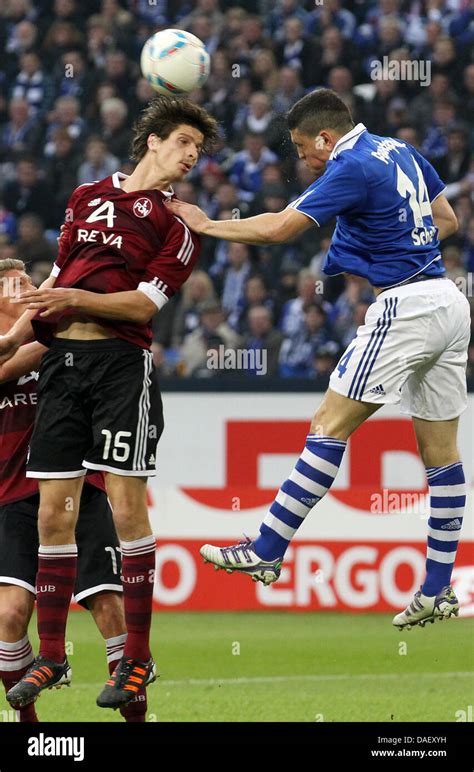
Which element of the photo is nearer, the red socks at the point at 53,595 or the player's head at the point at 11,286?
the red socks at the point at 53,595

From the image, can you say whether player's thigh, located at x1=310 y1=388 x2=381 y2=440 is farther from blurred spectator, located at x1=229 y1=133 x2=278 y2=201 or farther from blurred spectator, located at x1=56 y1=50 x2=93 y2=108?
blurred spectator, located at x1=56 y1=50 x2=93 y2=108

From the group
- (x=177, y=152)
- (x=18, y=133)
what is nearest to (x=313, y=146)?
(x=177, y=152)

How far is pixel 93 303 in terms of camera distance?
525 centimetres

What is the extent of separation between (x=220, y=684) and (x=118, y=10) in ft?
28.4

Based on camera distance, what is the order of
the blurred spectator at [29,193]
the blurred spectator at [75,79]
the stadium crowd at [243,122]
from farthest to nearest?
1. the blurred spectator at [75,79]
2. the blurred spectator at [29,193]
3. the stadium crowd at [243,122]

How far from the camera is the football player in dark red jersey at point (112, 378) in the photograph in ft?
17.5

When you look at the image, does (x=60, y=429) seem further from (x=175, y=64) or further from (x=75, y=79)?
(x=75, y=79)

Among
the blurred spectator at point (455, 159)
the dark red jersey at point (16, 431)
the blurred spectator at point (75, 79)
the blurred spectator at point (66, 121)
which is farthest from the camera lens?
the blurred spectator at point (75, 79)

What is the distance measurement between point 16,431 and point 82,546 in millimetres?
621

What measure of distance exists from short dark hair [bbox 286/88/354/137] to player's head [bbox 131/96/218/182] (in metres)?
0.36

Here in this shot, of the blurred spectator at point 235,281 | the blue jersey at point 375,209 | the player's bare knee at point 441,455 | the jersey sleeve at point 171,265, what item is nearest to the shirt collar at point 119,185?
the jersey sleeve at point 171,265

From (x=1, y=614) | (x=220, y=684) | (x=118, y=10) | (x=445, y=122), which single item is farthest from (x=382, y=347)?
(x=118, y=10)

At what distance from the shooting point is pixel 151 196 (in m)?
5.48
